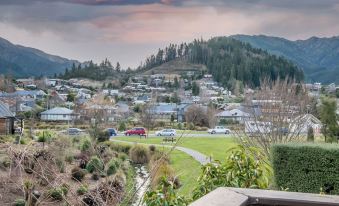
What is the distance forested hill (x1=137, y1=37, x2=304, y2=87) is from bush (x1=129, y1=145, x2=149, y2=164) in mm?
62337

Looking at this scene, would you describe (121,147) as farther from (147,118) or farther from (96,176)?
(147,118)

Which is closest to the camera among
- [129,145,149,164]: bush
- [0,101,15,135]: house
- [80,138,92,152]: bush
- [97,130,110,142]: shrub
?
[80,138,92,152]: bush

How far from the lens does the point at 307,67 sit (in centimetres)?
17662

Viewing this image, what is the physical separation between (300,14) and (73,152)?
3598 cm


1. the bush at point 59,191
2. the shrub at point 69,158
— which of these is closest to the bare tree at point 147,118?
the shrub at point 69,158

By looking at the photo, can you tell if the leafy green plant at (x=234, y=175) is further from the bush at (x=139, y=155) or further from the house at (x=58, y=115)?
the house at (x=58, y=115)

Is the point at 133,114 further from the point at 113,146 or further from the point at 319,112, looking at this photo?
the point at 319,112

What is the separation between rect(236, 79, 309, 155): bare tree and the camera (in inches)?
832

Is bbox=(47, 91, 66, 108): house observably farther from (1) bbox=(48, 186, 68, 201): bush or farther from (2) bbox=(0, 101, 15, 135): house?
(1) bbox=(48, 186, 68, 201): bush

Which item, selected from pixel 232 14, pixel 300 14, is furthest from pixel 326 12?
pixel 232 14

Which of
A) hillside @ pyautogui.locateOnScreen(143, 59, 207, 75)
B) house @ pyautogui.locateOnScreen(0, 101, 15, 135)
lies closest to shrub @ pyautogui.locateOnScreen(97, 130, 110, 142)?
house @ pyautogui.locateOnScreen(0, 101, 15, 135)

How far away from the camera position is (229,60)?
13038cm

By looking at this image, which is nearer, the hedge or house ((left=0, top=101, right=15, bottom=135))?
the hedge

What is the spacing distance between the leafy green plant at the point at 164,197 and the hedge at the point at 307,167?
7791 millimetres
